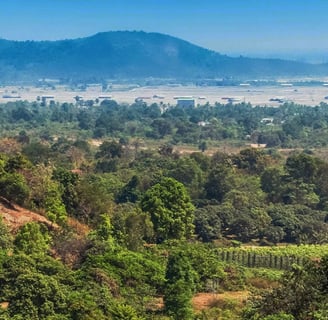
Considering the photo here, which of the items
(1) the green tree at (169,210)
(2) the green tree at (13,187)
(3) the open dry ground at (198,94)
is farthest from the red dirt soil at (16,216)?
(3) the open dry ground at (198,94)

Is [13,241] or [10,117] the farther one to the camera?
[10,117]

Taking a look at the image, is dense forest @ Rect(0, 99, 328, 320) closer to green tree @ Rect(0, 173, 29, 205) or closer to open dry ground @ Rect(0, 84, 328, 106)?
green tree @ Rect(0, 173, 29, 205)

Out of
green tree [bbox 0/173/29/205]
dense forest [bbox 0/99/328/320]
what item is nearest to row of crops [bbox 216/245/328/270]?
dense forest [bbox 0/99/328/320]

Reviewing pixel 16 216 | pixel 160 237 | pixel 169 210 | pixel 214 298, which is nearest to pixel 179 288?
pixel 214 298

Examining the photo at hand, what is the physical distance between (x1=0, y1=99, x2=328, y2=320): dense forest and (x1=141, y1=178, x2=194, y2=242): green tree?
49 mm

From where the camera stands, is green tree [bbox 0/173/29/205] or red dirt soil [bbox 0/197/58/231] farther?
green tree [bbox 0/173/29/205]

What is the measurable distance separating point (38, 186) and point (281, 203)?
17.0 metres

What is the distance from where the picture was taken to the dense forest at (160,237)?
677 inches

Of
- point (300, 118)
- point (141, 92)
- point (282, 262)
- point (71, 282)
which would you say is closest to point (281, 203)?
point (282, 262)

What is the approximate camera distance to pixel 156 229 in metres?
30.1

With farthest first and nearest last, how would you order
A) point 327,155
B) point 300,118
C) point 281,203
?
point 300,118
point 327,155
point 281,203

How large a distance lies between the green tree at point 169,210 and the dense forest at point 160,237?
49 mm

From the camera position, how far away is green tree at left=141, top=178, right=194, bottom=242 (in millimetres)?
30156

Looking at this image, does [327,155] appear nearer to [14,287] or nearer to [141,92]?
[14,287]
